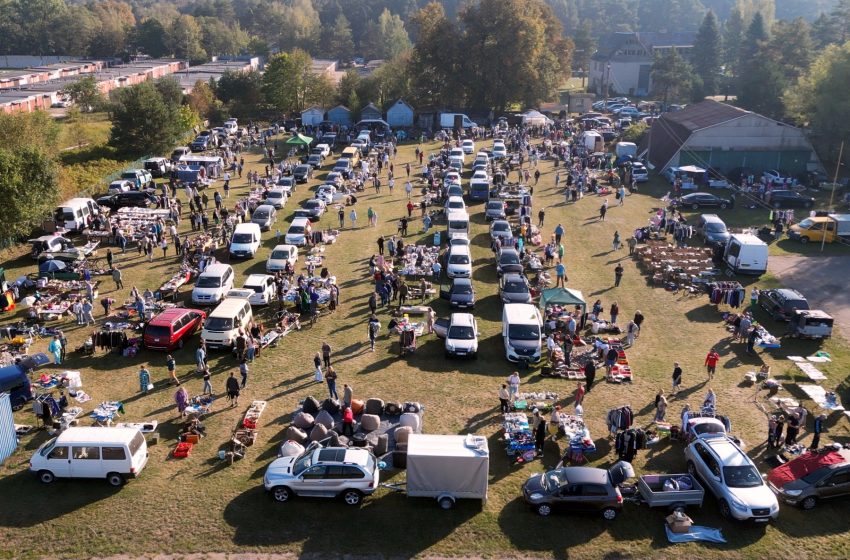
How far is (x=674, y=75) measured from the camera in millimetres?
84000

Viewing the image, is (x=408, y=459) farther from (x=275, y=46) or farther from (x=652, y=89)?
(x=275, y=46)

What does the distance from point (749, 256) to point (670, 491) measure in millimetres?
18903

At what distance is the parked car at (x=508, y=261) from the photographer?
29.4m

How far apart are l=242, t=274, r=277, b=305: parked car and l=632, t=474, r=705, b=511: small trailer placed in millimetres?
16782

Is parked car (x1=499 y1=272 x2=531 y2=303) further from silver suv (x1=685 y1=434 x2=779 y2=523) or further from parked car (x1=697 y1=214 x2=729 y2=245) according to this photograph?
parked car (x1=697 y1=214 x2=729 y2=245)

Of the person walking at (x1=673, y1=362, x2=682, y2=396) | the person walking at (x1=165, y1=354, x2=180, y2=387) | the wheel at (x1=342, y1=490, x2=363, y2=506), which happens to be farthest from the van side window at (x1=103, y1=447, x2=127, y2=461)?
the person walking at (x1=673, y1=362, x2=682, y2=396)

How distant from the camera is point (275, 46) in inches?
5600

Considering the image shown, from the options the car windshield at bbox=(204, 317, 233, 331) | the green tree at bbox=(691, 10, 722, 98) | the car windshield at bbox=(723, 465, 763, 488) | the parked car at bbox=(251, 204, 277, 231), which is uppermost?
the green tree at bbox=(691, 10, 722, 98)

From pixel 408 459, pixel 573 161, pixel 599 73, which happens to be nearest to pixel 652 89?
pixel 599 73

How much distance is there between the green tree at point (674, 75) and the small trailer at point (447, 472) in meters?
81.6

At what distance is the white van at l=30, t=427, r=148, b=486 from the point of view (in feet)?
51.0

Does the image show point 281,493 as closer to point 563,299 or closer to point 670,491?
→ point 670,491

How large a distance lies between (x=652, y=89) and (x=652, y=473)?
313 ft

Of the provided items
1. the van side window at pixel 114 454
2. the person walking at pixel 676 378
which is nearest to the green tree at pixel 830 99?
the person walking at pixel 676 378
